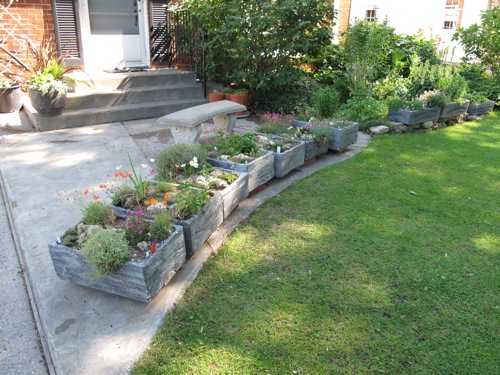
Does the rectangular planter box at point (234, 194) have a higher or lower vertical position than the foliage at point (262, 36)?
lower

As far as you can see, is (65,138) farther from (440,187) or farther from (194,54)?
(440,187)

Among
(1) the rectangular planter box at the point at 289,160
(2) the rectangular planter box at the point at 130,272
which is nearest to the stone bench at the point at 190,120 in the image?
(1) the rectangular planter box at the point at 289,160

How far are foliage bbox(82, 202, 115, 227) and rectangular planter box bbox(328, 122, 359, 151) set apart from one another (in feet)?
10.0

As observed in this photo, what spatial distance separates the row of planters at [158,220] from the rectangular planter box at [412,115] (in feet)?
9.81

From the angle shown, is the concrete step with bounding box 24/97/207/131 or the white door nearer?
the concrete step with bounding box 24/97/207/131

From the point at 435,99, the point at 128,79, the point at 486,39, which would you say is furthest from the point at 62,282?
the point at 486,39

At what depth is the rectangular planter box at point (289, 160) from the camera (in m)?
4.19

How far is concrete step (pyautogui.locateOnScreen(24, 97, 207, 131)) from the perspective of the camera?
A: 18.9 feet

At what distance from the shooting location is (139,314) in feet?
7.98

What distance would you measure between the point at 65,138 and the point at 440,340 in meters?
4.86

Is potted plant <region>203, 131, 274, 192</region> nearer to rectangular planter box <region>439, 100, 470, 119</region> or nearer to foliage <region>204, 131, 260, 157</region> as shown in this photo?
foliage <region>204, 131, 260, 157</region>

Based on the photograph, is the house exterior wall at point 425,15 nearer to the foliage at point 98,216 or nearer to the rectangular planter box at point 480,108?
the rectangular planter box at point 480,108

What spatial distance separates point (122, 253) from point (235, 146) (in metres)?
2.02


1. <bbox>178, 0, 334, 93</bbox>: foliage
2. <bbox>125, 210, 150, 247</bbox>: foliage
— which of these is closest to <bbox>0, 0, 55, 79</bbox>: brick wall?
<bbox>178, 0, 334, 93</bbox>: foliage
